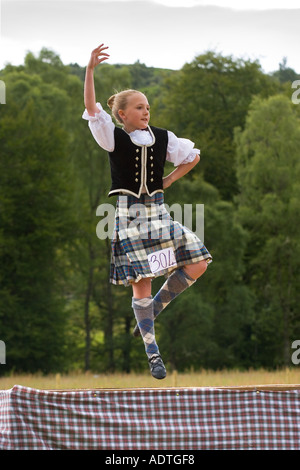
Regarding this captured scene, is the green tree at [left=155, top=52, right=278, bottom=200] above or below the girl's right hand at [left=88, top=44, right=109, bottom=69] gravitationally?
above

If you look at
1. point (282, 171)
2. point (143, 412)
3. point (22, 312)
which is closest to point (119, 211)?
point (143, 412)

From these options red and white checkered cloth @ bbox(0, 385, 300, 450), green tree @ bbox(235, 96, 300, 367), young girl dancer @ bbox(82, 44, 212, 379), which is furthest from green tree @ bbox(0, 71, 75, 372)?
red and white checkered cloth @ bbox(0, 385, 300, 450)

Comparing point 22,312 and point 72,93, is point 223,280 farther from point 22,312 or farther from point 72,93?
point 72,93

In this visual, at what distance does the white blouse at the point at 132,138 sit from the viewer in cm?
514

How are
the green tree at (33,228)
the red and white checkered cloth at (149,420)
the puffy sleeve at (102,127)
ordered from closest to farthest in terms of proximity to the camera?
1. the red and white checkered cloth at (149,420)
2. the puffy sleeve at (102,127)
3. the green tree at (33,228)

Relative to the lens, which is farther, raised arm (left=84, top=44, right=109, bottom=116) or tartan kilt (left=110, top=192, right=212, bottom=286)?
tartan kilt (left=110, top=192, right=212, bottom=286)

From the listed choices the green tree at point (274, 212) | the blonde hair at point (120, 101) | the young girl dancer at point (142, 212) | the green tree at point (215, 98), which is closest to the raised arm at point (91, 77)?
the young girl dancer at point (142, 212)

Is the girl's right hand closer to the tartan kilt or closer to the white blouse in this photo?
the white blouse

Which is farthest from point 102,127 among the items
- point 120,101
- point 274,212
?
point 274,212

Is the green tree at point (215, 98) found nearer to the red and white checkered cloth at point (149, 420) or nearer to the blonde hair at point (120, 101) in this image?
the blonde hair at point (120, 101)

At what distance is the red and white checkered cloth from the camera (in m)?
4.00

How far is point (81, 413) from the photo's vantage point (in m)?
4.04

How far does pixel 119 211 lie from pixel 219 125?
32.6m

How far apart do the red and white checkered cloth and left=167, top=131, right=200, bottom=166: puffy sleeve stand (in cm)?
185
